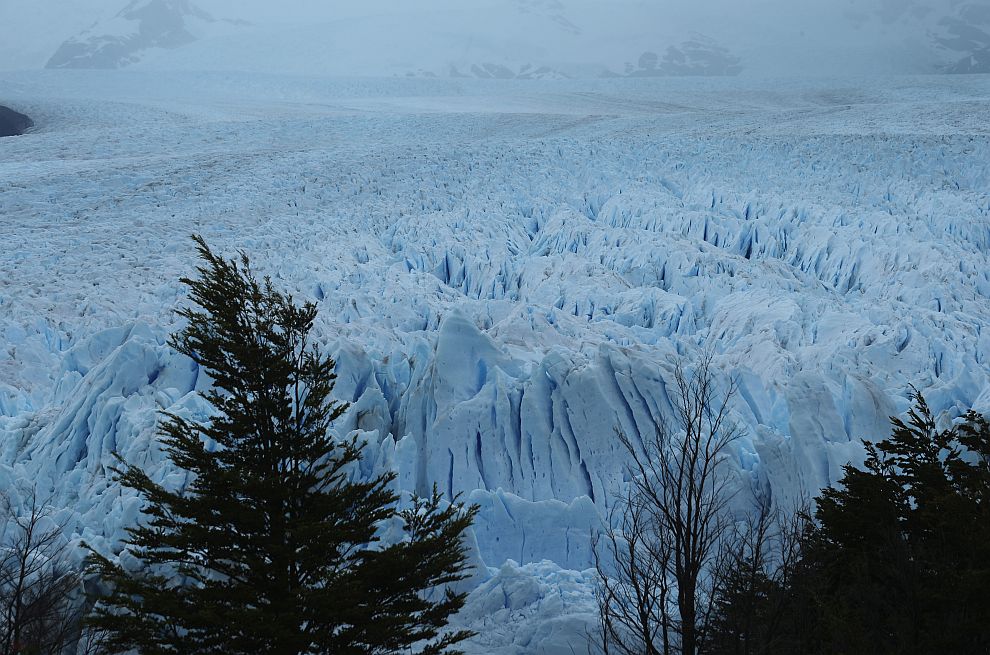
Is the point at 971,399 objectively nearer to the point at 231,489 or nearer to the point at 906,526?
the point at 906,526

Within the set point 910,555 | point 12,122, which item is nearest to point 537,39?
point 12,122

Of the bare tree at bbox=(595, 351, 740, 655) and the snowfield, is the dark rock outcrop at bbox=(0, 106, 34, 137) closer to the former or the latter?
the snowfield

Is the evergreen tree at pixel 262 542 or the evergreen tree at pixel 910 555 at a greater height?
the evergreen tree at pixel 262 542

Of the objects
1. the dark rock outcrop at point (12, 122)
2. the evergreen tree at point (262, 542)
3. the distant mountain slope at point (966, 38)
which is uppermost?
the distant mountain slope at point (966, 38)

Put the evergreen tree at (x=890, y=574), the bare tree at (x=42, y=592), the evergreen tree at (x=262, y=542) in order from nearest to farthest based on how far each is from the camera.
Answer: the evergreen tree at (x=262, y=542) < the evergreen tree at (x=890, y=574) < the bare tree at (x=42, y=592)

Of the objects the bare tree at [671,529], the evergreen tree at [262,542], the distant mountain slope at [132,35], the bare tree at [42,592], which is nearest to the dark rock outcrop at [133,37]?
the distant mountain slope at [132,35]

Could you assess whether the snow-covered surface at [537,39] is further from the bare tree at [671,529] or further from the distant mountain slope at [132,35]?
the bare tree at [671,529]

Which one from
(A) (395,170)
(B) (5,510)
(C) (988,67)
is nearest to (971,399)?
(B) (5,510)
